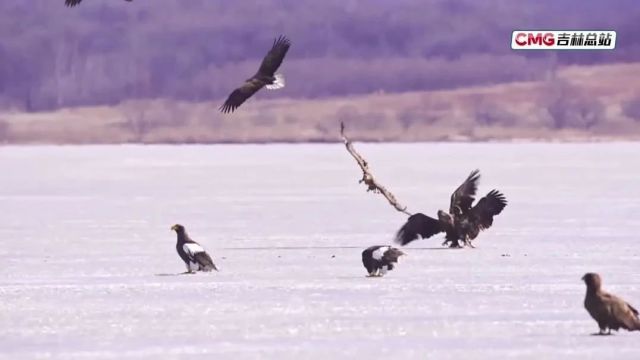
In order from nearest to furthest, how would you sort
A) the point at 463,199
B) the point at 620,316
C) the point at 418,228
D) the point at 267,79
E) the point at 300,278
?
1. the point at 620,316
2. the point at 300,278
3. the point at 267,79
4. the point at 418,228
5. the point at 463,199

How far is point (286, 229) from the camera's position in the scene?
54.9 feet

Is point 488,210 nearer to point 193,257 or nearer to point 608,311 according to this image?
point 193,257

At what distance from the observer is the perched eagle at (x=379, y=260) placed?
479 inches

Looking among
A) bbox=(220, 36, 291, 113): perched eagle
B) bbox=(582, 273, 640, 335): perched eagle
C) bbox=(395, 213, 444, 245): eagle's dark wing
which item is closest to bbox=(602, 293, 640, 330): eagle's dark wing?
bbox=(582, 273, 640, 335): perched eagle

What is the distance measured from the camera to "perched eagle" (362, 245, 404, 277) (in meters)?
12.2

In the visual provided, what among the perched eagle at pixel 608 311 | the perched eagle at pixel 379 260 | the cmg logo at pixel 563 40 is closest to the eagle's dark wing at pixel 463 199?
the perched eagle at pixel 379 260

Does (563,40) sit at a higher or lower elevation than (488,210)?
higher

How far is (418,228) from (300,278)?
219 centimetres

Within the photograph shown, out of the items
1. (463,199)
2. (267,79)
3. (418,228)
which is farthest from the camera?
(463,199)

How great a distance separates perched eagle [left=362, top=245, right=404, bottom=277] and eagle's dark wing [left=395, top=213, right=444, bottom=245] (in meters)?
1.81

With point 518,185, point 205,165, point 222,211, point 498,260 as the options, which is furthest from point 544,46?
point 498,260

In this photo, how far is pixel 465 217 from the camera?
14.7 meters

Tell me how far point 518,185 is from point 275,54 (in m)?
14.0

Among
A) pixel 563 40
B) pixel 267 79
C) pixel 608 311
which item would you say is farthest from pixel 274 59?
pixel 563 40
